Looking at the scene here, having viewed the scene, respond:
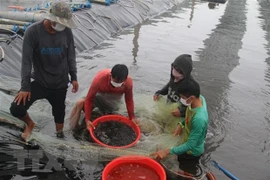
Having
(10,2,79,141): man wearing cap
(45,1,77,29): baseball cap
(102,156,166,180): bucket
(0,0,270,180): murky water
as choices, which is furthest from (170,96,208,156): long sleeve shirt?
(45,1,77,29): baseball cap

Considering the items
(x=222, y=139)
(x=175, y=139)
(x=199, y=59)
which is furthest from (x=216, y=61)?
(x=175, y=139)

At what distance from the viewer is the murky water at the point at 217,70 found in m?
4.53

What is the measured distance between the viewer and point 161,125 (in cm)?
455

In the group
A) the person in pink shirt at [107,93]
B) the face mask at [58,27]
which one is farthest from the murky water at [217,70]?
the face mask at [58,27]

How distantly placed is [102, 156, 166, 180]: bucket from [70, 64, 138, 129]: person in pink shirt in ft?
3.03

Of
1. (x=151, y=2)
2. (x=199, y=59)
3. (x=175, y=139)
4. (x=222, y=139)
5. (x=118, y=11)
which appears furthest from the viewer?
(x=151, y=2)

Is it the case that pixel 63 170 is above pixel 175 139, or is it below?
below

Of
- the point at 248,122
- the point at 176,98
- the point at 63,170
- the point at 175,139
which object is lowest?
the point at 248,122

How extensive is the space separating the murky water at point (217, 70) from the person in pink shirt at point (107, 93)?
0.60 metres

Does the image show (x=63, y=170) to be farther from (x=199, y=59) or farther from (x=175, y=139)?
(x=199, y=59)

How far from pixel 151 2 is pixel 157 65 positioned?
9.66 metres

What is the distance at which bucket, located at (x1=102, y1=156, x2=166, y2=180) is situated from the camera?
3234 millimetres

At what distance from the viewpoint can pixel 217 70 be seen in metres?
8.40

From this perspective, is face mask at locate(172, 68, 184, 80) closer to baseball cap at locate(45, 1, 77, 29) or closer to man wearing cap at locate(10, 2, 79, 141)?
man wearing cap at locate(10, 2, 79, 141)
